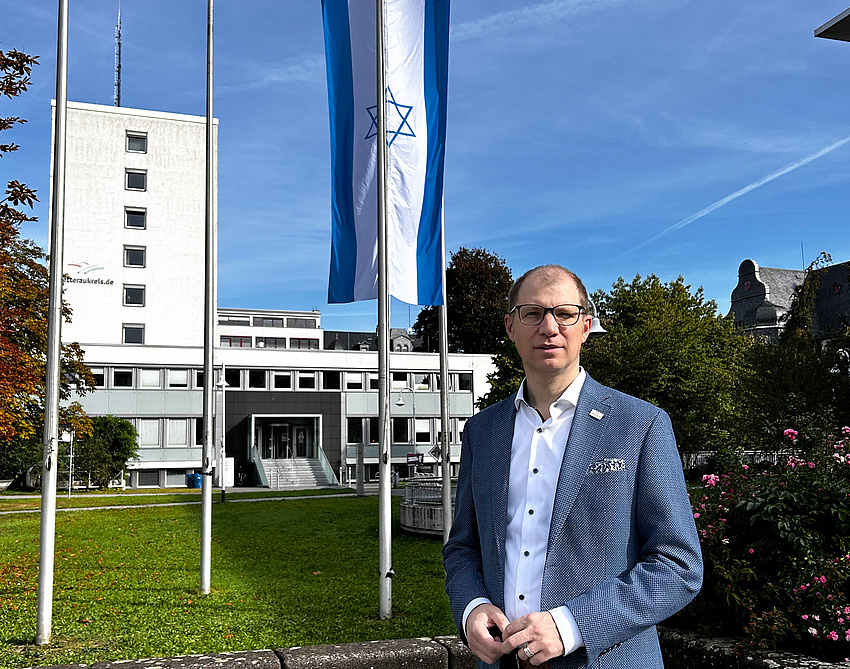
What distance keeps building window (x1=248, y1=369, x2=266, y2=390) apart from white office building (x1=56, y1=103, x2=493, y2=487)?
0.30ft

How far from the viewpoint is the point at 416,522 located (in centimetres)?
2036

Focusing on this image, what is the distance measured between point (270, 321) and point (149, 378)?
40851mm

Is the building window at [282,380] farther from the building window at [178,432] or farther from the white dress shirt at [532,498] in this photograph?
the white dress shirt at [532,498]

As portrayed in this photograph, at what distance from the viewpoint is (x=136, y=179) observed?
54.3 metres

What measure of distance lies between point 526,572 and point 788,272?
308ft

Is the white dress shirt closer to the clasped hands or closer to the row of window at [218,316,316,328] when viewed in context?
the clasped hands

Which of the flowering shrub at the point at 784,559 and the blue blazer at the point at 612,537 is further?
the flowering shrub at the point at 784,559

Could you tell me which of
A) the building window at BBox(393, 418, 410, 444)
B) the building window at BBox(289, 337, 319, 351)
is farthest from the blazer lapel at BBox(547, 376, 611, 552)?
the building window at BBox(289, 337, 319, 351)

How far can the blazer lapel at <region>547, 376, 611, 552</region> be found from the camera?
106 inches

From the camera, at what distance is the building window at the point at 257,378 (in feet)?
183

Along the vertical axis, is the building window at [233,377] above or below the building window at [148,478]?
above

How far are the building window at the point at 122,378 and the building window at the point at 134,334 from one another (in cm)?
259

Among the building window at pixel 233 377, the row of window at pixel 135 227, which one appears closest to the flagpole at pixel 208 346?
the row of window at pixel 135 227

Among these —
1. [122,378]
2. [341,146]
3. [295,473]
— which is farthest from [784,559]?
[122,378]
